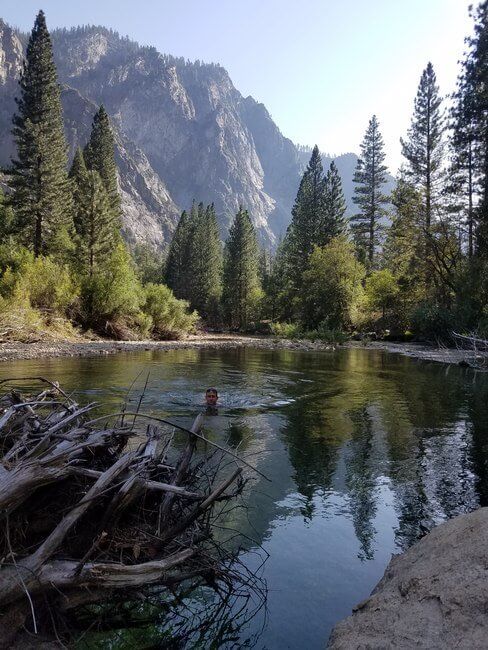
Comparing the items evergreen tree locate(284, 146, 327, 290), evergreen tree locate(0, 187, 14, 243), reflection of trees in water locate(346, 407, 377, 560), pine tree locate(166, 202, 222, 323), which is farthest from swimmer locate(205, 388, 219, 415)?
pine tree locate(166, 202, 222, 323)

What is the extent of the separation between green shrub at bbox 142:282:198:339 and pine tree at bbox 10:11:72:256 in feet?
29.4

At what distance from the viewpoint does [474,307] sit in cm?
2844

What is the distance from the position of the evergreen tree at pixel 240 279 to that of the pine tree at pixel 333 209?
1233 centimetres

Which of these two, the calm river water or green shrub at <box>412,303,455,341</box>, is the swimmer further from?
green shrub at <box>412,303,455,341</box>

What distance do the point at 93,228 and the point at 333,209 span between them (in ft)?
113

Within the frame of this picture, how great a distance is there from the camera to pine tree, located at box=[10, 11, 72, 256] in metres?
36.9

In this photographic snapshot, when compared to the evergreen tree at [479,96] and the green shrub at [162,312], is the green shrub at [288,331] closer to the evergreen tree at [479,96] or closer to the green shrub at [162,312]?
the green shrub at [162,312]

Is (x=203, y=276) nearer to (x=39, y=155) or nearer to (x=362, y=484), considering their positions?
(x=39, y=155)

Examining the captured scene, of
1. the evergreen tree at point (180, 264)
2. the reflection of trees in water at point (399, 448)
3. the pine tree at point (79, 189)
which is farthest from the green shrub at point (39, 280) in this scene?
the evergreen tree at point (180, 264)

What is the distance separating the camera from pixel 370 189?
205 ft

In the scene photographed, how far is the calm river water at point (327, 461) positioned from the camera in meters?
4.43

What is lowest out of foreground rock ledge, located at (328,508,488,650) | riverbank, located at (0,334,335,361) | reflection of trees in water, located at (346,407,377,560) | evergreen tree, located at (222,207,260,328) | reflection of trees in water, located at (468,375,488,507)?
reflection of trees in water, located at (346,407,377,560)

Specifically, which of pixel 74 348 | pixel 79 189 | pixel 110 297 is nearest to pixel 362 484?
pixel 74 348

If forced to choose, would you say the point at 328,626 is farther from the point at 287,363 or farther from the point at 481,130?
the point at 481,130
